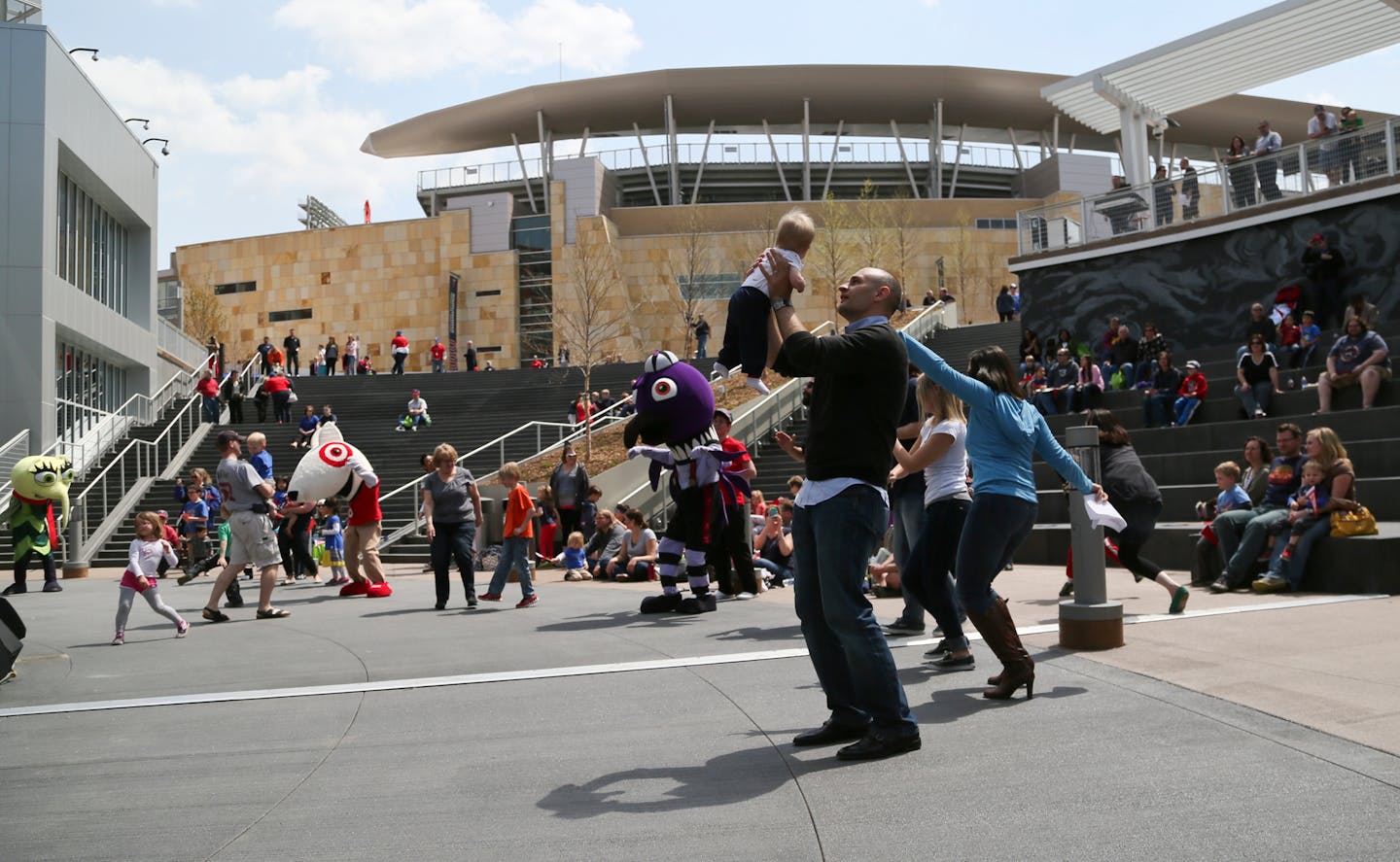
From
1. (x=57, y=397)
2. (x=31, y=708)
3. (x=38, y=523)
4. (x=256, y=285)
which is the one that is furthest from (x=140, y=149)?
(x=31, y=708)

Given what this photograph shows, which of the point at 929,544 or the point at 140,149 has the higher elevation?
the point at 140,149

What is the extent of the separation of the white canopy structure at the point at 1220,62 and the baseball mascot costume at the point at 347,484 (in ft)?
66.7

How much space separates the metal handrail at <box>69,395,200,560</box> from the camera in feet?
62.1

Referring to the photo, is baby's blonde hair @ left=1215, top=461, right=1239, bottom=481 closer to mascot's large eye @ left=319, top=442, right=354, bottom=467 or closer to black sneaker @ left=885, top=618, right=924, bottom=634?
black sneaker @ left=885, top=618, right=924, bottom=634

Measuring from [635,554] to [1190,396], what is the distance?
8.07 metres

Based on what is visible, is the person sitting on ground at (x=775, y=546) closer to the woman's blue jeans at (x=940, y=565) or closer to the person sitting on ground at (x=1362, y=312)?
the woman's blue jeans at (x=940, y=565)

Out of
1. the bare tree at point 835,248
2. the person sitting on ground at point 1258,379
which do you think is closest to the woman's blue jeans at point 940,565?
the person sitting on ground at point 1258,379

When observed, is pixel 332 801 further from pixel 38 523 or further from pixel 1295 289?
pixel 1295 289

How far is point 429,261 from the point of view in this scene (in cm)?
6088

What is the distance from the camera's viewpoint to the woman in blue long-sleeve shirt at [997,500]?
214 inches

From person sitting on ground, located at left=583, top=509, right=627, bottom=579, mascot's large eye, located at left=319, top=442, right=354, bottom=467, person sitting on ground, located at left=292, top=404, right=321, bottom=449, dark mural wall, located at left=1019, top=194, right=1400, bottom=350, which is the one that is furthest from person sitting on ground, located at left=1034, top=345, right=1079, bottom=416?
person sitting on ground, located at left=292, top=404, right=321, bottom=449

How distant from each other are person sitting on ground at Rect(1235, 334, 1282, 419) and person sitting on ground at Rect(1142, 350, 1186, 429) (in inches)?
56.8

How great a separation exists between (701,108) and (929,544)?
189 feet

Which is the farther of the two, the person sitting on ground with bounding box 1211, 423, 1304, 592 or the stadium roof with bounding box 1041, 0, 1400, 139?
the stadium roof with bounding box 1041, 0, 1400, 139
